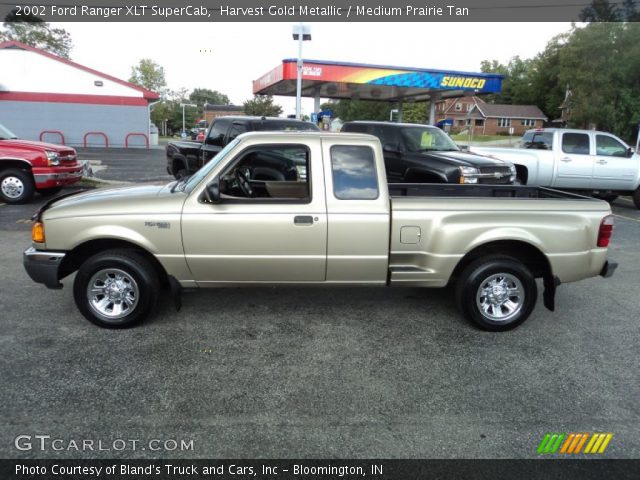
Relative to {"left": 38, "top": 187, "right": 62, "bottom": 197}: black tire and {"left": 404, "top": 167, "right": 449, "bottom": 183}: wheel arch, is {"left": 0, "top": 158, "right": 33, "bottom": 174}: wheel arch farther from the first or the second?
{"left": 404, "top": 167, "right": 449, "bottom": 183}: wheel arch

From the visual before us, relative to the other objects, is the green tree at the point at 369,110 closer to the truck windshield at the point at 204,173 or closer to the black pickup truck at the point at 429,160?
the black pickup truck at the point at 429,160

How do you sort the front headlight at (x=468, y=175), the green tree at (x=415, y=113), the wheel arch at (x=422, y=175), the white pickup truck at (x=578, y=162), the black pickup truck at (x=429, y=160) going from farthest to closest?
the green tree at (x=415, y=113) < the white pickup truck at (x=578, y=162) < the wheel arch at (x=422, y=175) < the black pickup truck at (x=429, y=160) < the front headlight at (x=468, y=175)

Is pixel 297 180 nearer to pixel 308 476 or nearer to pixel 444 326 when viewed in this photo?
pixel 444 326

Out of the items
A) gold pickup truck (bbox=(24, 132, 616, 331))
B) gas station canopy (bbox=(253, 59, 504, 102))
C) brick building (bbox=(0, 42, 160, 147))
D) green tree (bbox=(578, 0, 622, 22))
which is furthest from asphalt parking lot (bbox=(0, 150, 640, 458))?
green tree (bbox=(578, 0, 622, 22))

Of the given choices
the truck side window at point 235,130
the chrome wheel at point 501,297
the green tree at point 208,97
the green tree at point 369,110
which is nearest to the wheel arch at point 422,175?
the truck side window at point 235,130

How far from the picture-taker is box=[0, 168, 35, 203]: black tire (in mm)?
10195

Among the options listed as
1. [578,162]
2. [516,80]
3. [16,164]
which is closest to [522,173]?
[578,162]

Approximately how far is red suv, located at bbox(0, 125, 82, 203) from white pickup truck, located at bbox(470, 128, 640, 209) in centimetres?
966

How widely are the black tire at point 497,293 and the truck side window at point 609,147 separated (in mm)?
9468

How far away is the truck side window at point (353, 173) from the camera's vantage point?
14.5ft

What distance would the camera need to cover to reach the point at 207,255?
4383mm

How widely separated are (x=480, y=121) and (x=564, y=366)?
285ft

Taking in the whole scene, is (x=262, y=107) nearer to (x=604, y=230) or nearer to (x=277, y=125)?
(x=277, y=125)

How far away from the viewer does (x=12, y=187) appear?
1026 centimetres
